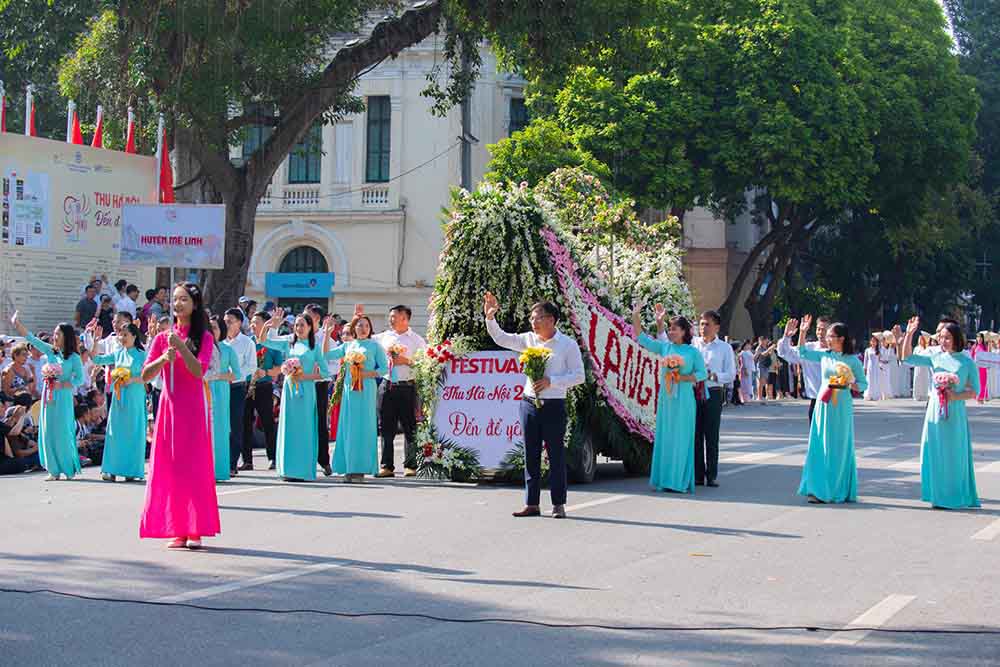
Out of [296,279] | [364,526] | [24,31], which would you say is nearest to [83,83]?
[24,31]

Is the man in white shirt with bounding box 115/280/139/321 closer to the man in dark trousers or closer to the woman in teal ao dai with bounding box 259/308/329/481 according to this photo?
the man in dark trousers

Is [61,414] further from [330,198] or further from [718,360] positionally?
[330,198]

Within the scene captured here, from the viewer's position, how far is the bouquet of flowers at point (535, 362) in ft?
42.0

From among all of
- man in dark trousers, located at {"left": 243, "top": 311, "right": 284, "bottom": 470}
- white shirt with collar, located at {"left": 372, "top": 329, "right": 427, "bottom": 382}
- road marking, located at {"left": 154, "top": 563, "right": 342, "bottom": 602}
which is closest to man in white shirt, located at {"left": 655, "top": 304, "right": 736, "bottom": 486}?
white shirt with collar, located at {"left": 372, "top": 329, "right": 427, "bottom": 382}

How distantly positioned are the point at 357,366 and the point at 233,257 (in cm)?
947

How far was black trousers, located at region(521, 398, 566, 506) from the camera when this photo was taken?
1279cm

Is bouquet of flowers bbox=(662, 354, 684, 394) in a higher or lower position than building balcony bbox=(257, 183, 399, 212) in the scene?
lower

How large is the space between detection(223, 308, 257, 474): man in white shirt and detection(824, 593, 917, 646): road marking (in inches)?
374

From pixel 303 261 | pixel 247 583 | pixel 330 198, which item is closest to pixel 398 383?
pixel 247 583

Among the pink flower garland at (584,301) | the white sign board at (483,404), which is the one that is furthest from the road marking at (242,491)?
the pink flower garland at (584,301)

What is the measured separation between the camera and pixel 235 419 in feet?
56.4

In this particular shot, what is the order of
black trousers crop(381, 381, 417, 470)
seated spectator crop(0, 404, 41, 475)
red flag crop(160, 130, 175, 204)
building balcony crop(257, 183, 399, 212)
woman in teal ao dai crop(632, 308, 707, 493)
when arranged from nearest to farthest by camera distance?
woman in teal ao dai crop(632, 308, 707, 493)
black trousers crop(381, 381, 417, 470)
seated spectator crop(0, 404, 41, 475)
red flag crop(160, 130, 175, 204)
building balcony crop(257, 183, 399, 212)

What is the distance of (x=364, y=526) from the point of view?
12.1 m

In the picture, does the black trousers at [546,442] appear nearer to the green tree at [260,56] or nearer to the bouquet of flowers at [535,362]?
the bouquet of flowers at [535,362]
